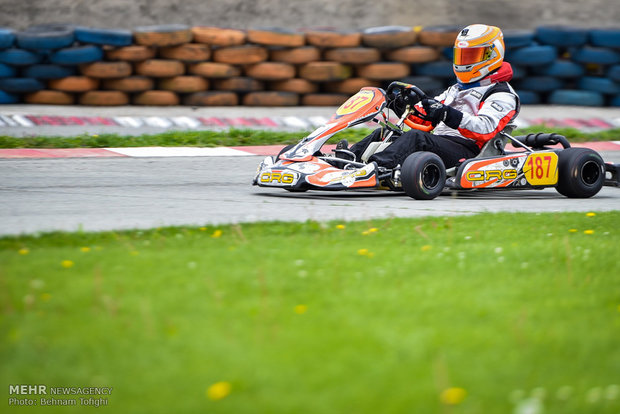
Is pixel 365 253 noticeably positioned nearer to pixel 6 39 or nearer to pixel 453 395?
pixel 453 395

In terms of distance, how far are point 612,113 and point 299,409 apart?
1074cm

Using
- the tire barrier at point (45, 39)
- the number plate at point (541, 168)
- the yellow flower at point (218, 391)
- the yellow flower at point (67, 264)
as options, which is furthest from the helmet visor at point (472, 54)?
the tire barrier at point (45, 39)

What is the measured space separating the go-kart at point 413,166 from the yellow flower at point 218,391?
146 inches

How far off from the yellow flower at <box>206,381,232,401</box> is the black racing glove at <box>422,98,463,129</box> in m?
4.23

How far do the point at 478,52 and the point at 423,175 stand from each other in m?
1.14

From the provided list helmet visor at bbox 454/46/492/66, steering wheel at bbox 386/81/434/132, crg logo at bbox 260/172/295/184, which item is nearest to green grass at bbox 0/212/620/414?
crg logo at bbox 260/172/295/184

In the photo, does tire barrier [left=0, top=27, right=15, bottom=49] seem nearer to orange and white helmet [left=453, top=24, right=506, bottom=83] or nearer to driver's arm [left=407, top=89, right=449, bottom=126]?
driver's arm [left=407, top=89, right=449, bottom=126]

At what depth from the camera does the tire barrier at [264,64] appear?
34.6 ft

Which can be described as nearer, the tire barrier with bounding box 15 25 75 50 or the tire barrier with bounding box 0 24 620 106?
the tire barrier with bounding box 15 25 75 50

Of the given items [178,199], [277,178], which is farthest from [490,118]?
[178,199]

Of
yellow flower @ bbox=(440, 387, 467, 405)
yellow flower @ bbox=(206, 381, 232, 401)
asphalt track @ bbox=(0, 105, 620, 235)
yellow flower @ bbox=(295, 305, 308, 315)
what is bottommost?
asphalt track @ bbox=(0, 105, 620, 235)

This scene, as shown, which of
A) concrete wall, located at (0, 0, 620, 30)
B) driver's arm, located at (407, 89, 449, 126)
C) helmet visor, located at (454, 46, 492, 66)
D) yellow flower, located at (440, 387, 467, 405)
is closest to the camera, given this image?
yellow flower, located at (440, 387, 467, 405)

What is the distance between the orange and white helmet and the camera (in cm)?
662

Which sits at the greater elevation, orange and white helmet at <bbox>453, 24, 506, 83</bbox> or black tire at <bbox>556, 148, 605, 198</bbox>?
orange and white helmet at <bbox>453, 24, 506, 83</bbox>
